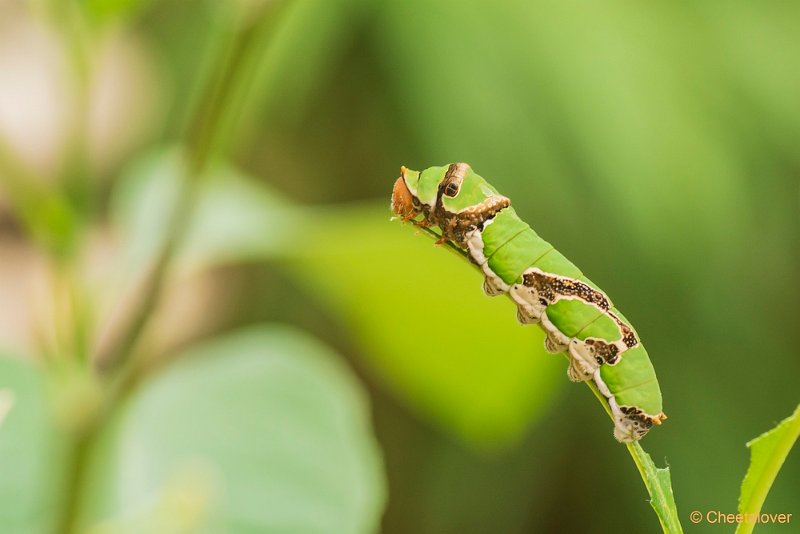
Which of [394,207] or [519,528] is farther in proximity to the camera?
[519,528]

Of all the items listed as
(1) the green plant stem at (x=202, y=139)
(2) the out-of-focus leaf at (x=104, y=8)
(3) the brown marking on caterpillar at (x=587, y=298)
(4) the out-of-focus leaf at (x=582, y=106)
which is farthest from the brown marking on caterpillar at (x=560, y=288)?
(4) the out-of-focus leaf at (x=582, y=106)

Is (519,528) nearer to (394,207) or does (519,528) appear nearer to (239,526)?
(239,526)

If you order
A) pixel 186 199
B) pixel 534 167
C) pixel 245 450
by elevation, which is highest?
pixel 186 199

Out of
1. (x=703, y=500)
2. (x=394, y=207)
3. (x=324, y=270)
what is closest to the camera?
(x=394, y=207)

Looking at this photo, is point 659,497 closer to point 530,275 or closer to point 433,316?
point 530,275

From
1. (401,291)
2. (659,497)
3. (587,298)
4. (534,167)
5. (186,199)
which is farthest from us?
(534,167)

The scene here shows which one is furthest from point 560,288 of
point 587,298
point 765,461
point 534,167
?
point 534,167

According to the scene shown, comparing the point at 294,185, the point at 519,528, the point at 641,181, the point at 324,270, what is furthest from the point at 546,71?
the point at 324,270
